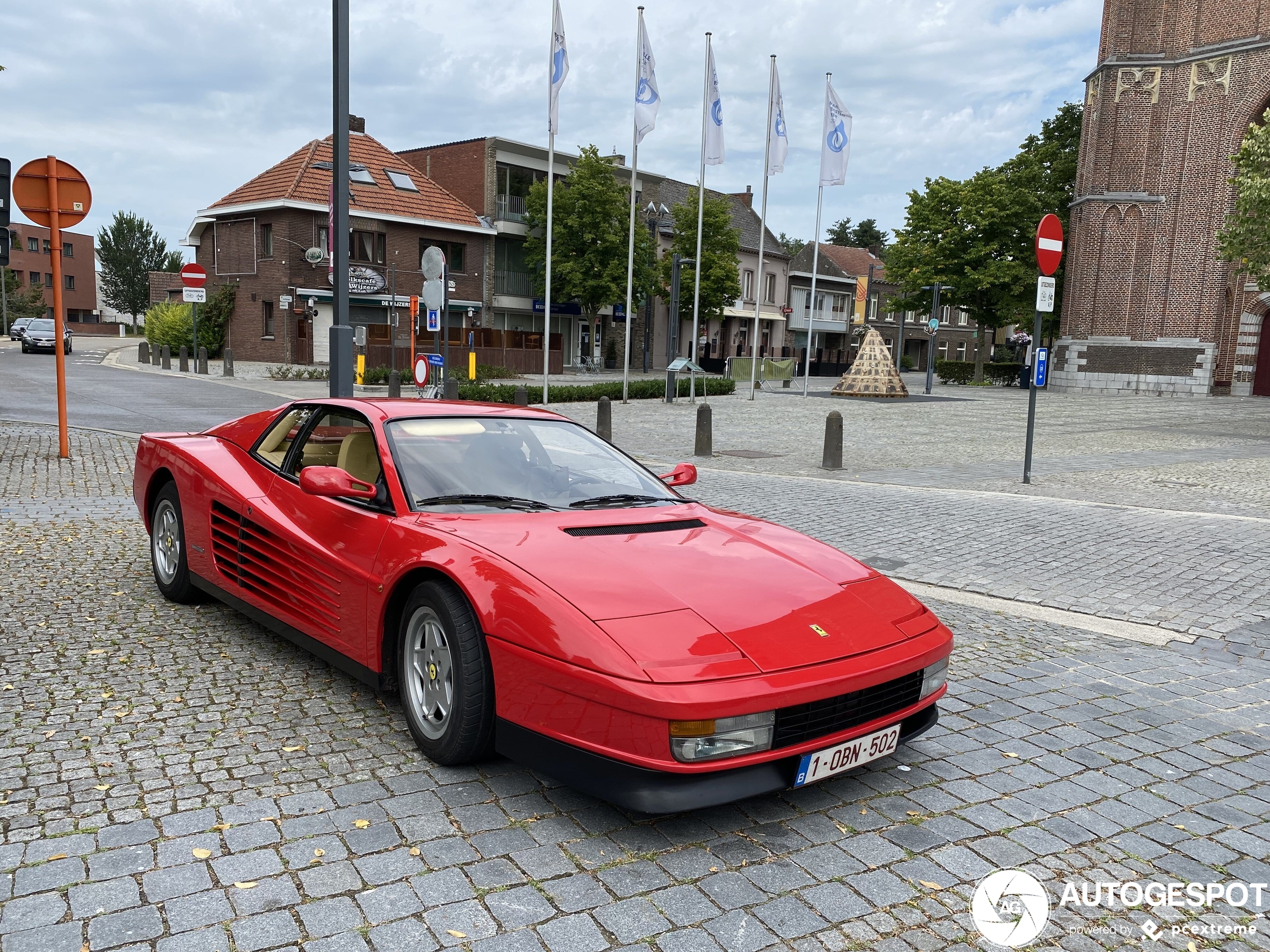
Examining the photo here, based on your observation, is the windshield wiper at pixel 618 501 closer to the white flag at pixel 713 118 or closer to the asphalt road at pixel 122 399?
the asphalt road at pixel 122 399

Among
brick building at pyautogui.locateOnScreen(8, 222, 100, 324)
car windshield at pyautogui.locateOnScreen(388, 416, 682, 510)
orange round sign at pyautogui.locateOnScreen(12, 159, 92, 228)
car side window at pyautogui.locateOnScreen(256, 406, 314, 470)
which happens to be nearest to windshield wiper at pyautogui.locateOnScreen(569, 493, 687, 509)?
car windshield at pyautogui.locateOnScreen(388, 416, 682, 510)

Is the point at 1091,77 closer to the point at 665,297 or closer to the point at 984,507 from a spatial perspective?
the point at 665,297

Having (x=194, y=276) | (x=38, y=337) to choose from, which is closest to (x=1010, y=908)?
(x=194, y=276)

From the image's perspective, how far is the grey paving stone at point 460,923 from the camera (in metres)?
2.54

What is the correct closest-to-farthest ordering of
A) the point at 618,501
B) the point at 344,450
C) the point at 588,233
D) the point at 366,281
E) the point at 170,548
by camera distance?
the point at 618,501, the point at 344,450, the point at 170,548, the point at 366,281, the point at 588,233

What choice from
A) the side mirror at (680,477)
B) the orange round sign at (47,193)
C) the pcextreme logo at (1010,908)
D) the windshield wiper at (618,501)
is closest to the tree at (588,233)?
the orange round sign at (47,193)

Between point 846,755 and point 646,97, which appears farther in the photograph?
point 646,97

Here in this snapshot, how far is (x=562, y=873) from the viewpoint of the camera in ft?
9.41

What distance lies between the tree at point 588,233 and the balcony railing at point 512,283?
153cm

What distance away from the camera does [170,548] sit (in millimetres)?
5605

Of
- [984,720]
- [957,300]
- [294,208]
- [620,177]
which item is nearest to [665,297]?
[620,177]

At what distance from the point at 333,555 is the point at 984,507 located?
25.3 ft

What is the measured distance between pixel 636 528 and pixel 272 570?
181 centimetres

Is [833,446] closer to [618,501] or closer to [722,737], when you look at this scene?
[618,501]
